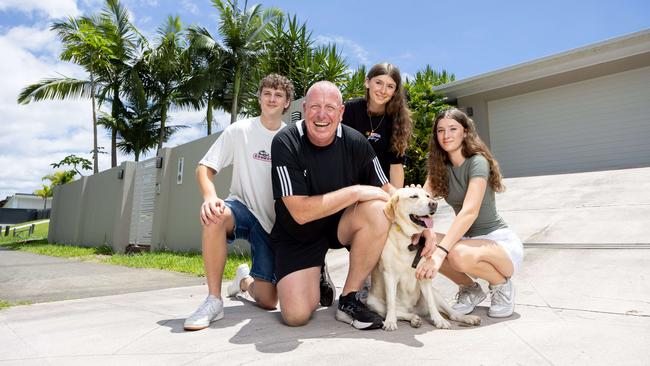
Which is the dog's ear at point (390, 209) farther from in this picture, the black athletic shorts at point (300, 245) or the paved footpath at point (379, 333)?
the paved footpath at point (379, 333)

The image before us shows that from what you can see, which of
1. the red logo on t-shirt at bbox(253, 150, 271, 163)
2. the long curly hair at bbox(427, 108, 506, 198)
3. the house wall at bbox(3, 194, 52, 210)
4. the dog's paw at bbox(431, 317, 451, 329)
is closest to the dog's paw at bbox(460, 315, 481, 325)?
the dog's paw at bbox(431, 317, 451, 329)

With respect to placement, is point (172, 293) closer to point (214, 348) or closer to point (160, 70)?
point (214, 348)

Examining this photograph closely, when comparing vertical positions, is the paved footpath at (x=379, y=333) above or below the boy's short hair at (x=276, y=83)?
below

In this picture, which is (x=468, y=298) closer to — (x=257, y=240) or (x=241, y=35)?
(x=257, y=240)

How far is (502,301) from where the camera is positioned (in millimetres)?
2492

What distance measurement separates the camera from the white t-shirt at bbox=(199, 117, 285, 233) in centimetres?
296

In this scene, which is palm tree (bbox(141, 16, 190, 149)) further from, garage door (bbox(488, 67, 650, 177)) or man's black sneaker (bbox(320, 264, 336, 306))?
man's black sneaker (bbox(320, 264, 336, 306))

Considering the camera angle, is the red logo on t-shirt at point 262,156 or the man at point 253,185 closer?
the man at point 253,185

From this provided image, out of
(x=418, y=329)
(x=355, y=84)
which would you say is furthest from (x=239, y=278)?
(x=355, y=84)

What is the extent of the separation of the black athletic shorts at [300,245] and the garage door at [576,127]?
9873 millimetres

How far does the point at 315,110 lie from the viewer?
240 centimetres

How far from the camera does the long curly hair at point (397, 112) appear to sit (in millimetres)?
3047

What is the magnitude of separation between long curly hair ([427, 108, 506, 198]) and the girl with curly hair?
29cm

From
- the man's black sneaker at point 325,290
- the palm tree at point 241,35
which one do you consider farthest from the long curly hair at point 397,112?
the palm tree at point 241,35
